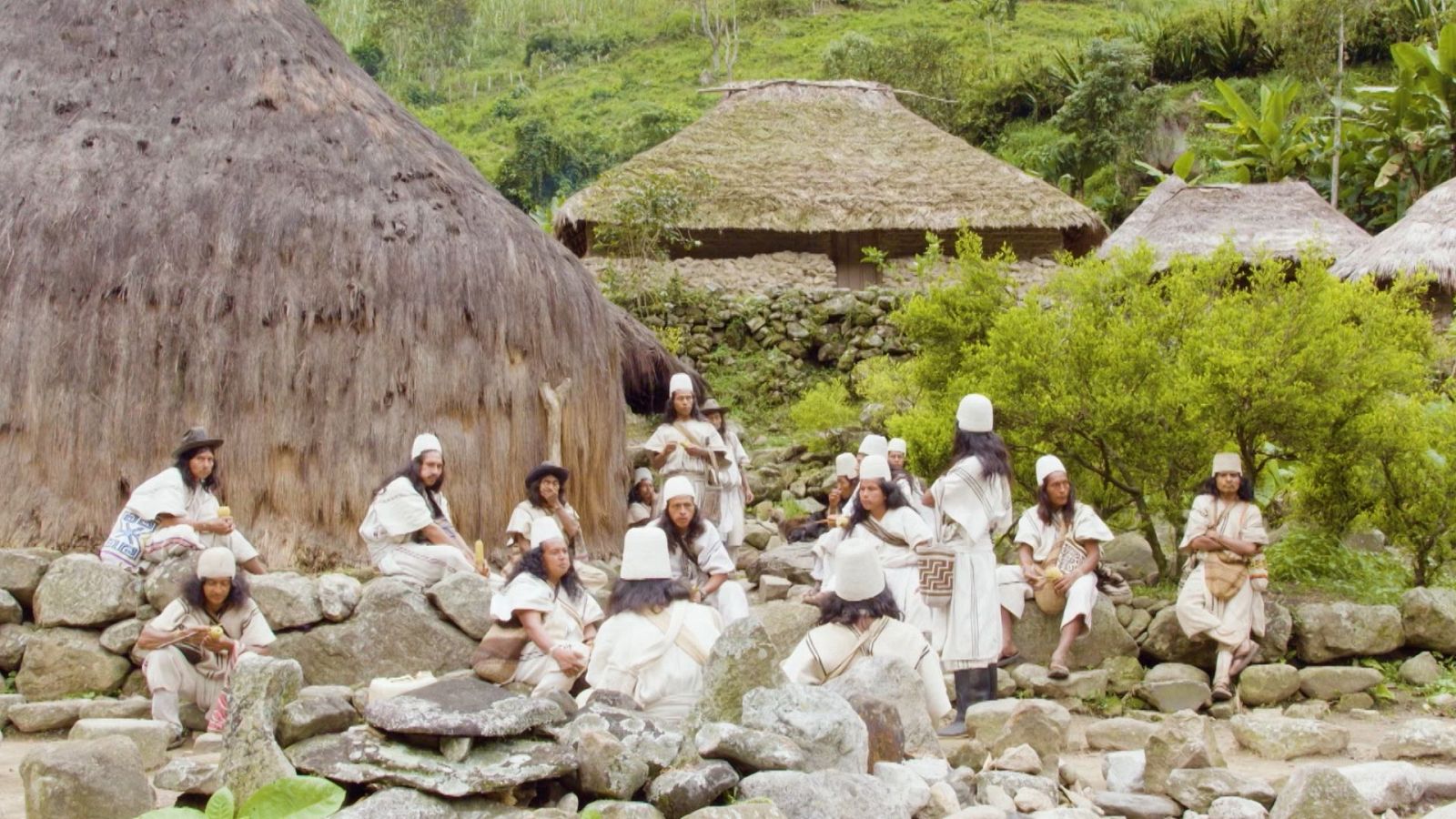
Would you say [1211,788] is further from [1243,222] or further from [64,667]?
[1243,222]

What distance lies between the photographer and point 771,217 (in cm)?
1994

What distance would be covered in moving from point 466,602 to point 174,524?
5.25ft

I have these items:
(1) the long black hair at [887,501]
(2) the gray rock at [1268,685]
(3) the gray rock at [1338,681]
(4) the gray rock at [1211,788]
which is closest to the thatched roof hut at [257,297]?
(1) the long black hair at [887,501]

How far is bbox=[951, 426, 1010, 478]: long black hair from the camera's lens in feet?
25.8

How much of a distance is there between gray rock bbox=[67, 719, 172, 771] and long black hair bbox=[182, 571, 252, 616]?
118 cm

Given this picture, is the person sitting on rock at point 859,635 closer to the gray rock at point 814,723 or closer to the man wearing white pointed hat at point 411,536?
the gray rock at point 814,723

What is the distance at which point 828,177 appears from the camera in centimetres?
2061

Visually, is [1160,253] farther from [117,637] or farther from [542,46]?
[542,46]

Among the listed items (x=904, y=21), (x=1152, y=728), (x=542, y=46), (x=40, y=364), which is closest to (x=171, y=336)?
(x=40, y=364)

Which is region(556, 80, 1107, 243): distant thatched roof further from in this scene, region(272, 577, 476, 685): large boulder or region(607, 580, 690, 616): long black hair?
region(607, 580, 690, 616): long black hair

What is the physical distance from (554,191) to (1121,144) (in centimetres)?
1281

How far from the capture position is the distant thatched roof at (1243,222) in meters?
20.0

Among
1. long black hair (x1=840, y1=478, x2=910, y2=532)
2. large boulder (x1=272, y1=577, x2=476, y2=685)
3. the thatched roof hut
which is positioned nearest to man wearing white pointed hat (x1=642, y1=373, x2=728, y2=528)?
the thatched roof hut

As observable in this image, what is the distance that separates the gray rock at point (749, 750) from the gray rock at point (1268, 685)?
4.04 m
